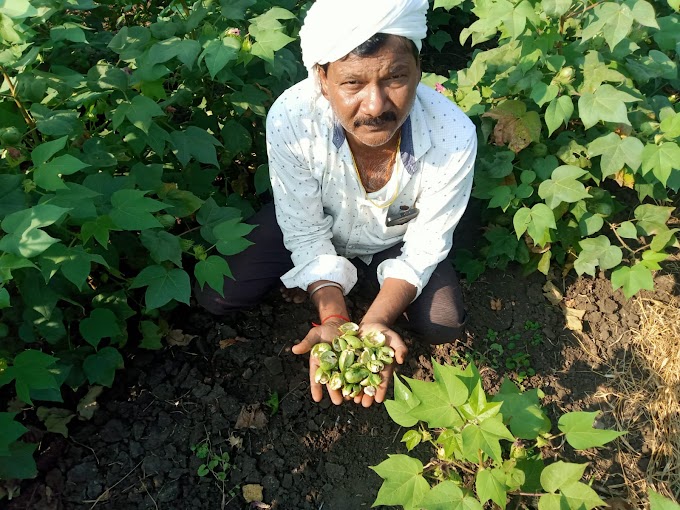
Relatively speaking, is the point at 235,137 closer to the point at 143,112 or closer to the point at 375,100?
the point at 143,112

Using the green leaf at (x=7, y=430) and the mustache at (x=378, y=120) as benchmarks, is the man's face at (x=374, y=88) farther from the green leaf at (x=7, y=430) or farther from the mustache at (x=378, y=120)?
the green leaf at (x=7, y=430)

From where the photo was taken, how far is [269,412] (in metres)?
2.62

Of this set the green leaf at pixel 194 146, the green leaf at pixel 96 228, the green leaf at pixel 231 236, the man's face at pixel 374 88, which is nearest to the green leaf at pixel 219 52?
the green leaf at pixel 194 146

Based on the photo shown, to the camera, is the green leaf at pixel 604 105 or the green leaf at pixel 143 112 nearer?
the green leaf at pixel 143 112

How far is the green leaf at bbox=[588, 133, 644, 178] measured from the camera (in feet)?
8.24

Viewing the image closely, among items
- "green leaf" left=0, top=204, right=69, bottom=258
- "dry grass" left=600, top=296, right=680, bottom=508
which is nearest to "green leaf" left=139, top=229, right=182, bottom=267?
"green leaf" left=0, top=204, right=69, bottom=258

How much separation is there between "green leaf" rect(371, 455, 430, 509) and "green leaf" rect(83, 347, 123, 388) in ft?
3.85

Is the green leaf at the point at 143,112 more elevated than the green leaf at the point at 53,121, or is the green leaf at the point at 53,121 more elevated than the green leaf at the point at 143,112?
the green leaf at the point at 53,121

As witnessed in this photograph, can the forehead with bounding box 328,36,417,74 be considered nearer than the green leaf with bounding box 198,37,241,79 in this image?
Yes

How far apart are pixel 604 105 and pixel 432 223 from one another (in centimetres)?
81

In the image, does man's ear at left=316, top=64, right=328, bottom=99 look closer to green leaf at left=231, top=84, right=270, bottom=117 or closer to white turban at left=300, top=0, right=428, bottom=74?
white turban at left=300, top=0, right=428, bottom=74

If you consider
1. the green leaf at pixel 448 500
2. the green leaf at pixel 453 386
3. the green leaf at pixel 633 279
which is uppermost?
the green leaf at pixel 453 386

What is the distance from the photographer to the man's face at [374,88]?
1.82 meters

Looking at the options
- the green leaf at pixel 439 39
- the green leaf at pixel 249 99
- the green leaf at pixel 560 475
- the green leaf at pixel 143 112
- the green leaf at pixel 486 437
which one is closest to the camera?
the green leaf at pixel 486 437
